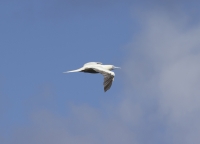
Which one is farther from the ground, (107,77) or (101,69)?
(101,69)

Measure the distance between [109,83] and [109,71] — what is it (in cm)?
332

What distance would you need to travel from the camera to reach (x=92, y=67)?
341 ft

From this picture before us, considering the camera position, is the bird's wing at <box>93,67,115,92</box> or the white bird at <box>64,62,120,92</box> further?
the white bird at <box>64,62,120,92</box>

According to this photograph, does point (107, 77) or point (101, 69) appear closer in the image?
point (107, 77)

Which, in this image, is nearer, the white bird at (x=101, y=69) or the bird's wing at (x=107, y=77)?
the bird's wing at (x=107, y=77)

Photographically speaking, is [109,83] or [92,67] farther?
[92,67]

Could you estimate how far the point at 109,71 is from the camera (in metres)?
100

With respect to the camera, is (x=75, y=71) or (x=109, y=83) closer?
(x=109, y=83)

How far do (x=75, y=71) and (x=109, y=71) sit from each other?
4262 mm

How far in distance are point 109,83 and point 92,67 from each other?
6.87 metres

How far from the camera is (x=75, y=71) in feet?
340
